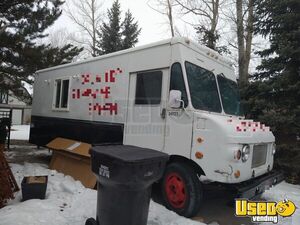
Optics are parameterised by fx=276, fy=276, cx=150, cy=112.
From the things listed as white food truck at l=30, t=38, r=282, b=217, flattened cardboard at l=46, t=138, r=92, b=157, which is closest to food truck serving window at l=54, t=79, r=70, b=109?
white food truck at l=30, t=38, r=282, b=217

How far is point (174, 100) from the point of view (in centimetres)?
466

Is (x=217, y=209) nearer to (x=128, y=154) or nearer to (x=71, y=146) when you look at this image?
(x=128, y=154)

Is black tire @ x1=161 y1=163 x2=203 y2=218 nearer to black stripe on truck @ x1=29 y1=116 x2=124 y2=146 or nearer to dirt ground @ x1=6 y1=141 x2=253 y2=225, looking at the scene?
dirt ground @ x1=6 y1=141 x2=253 y2=225

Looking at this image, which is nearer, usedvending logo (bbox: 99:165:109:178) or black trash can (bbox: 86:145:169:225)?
black trash can (bbox: 86:145:169:225)

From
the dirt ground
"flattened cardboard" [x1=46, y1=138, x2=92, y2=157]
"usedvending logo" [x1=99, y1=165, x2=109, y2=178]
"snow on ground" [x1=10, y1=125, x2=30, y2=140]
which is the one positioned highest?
"usedvending logo" [x1=99, y1=165, x2=109, y2=178]

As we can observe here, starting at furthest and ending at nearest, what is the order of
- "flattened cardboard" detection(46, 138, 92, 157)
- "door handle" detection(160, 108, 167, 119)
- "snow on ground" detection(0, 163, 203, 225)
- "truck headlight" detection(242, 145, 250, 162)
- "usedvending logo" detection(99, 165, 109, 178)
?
"flattened cardboard" detection(46, 138, 92, 157), "door handle" detection(160, 108, 167, 119), "truck headlight" detection(242, 145, 250, 162), "snow on ground" detection(0, 163, 203, 225), "usedvending logo" detection(99, 165, 109, 178)

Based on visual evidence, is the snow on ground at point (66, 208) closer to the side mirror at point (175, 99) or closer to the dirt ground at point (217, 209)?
the dirt ground at point (217, 209)

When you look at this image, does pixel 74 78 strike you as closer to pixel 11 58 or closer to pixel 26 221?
pixel 11 58

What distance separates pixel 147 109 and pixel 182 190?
170 cm

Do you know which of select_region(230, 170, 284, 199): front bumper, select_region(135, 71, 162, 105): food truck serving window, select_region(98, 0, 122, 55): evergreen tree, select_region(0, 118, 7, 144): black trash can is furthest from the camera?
select_region(98, 0, 122, 55): evergreen tree

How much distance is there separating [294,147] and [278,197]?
7.62 ft

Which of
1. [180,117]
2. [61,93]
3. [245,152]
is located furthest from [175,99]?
[61,93]

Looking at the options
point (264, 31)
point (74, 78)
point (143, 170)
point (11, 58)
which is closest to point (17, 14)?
point (11, 58)

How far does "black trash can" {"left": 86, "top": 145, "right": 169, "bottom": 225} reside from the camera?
3400 mm
